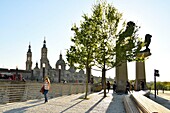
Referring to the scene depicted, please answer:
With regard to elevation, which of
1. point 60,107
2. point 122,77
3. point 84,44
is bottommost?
point 60,107

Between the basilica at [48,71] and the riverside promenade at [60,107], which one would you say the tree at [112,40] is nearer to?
the riverside promenade at [60,107]

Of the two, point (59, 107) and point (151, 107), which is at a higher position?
point (151, 107)

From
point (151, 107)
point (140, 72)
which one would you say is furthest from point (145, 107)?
point (140, 72)

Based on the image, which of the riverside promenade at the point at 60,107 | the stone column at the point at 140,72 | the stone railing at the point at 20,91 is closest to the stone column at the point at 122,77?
the stone column at the point at 140,72

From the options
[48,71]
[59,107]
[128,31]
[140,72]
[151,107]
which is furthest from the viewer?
[48,71]

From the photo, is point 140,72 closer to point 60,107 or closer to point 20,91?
point 20,91

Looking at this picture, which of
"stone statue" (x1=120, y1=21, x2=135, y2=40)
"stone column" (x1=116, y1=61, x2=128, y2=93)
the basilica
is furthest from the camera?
the basilica

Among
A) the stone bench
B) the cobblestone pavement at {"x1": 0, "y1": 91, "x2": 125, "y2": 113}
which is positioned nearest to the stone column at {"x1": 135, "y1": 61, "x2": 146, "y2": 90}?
the cobblestone pavement at {"x1": 0, "y1": 91, "x2": 125, "y2": 113}

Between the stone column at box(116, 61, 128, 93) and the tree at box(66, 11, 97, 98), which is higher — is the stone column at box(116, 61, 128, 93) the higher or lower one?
the lower one

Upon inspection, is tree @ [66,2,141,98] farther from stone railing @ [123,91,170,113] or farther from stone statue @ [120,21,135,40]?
stone railing @ [123,91,170,113]

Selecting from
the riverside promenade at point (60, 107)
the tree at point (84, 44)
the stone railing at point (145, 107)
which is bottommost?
the riverside promenade at point (60, 107)

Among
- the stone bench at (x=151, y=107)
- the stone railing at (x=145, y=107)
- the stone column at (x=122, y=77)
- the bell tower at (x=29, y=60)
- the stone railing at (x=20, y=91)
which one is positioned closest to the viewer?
the stone bench at (x=151, y=107)

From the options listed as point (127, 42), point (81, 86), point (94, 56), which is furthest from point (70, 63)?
point (81, 86)

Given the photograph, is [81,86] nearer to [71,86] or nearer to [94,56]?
[71,86]
